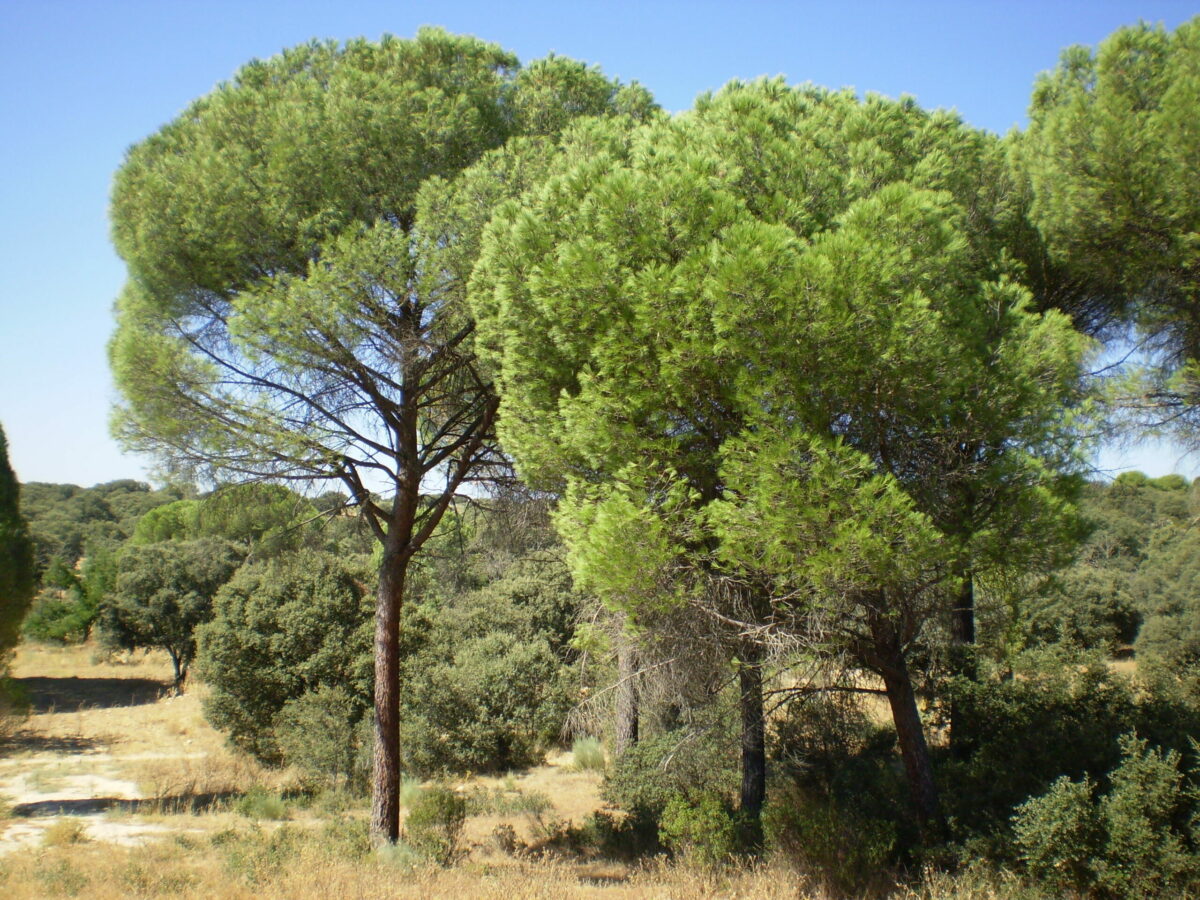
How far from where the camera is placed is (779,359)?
5.14 meters

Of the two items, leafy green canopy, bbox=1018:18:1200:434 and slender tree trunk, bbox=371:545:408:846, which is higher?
leafy green canopy, bbox=1018:18:1200:434

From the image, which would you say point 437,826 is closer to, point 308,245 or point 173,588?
point 308,245

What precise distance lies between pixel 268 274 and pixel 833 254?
6.10 meters

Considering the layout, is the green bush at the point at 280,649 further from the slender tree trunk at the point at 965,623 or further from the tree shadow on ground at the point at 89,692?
the tree shadow on ground at the point at 89,692

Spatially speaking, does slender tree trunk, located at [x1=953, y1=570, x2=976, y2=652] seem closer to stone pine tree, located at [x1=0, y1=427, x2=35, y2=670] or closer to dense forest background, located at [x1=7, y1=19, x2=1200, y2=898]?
dense forest background, located at [x1=7, y1=19, x2=1200, y2=898]

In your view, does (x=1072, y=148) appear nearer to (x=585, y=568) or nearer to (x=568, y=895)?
(x=585, y=568)

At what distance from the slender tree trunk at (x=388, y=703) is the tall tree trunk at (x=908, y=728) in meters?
4.90

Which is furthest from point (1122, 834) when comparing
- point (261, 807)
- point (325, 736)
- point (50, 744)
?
point (50, 744)

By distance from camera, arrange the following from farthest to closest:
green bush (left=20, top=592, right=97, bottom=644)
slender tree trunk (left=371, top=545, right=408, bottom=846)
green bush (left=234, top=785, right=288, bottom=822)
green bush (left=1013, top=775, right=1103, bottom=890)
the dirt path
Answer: green bush (left=20, top=592, right=97, bottom=644) → green bush (left=234, top=785, right=288, bottom=822) → the dirt path → slender tree trunk (left=371, top=545, right=408, bottom=846) → green bush (left=1013, top=775, right=1103, bottom=890)

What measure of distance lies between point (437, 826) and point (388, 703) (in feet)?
4.62

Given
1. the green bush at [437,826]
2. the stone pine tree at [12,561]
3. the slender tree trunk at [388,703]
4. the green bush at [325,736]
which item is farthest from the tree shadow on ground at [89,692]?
the green bush at [437,826]

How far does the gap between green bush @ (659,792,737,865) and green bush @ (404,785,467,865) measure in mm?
2176

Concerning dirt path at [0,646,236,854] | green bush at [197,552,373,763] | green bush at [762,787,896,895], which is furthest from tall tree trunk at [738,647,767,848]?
green bush at [197,552,373,763]

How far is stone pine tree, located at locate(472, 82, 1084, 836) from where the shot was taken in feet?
16.3
